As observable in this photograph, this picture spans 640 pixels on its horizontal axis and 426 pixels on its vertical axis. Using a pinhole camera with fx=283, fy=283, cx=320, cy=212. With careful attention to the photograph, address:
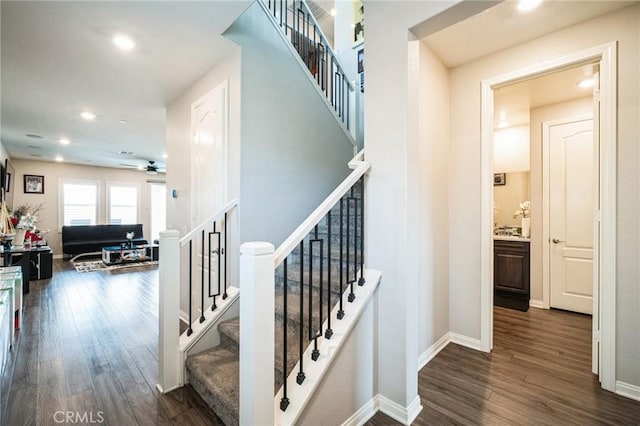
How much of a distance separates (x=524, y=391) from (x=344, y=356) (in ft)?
4.74

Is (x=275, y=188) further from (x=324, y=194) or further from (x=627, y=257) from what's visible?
(x=627, y=257)

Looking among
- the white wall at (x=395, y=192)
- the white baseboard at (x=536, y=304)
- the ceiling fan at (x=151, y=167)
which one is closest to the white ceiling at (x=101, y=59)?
the white wall at (x=395, y=192)

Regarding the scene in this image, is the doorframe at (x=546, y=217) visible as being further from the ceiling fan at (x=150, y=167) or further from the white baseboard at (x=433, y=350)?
the ceiling fan at (x=150, y=167)

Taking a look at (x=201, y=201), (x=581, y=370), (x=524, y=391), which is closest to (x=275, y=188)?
(x=201, y=201)

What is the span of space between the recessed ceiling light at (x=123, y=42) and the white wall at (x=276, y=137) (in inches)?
33.3

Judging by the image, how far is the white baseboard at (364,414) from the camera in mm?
1672

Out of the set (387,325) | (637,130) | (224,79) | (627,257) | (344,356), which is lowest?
(344,356)

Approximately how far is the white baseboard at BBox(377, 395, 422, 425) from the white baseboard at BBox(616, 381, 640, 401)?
145cm

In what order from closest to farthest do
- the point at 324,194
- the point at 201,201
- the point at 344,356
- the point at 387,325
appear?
1. the point at 344,356
2. the point at 387,325
3. the point at 201,201
4. the point at 324,194

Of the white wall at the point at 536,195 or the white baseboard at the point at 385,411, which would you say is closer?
the white baseboard at the point at 385,411

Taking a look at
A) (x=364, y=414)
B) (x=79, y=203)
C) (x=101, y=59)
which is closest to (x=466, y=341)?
(x=364, y=414)

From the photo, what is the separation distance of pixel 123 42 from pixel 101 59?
1.57 ft

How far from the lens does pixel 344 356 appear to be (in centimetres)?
164

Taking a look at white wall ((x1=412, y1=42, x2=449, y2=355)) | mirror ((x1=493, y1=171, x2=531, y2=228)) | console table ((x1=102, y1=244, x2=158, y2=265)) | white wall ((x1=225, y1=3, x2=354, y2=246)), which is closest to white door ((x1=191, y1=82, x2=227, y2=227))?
white wall ((x1=225, y1=3, x2=354, y2=246))
